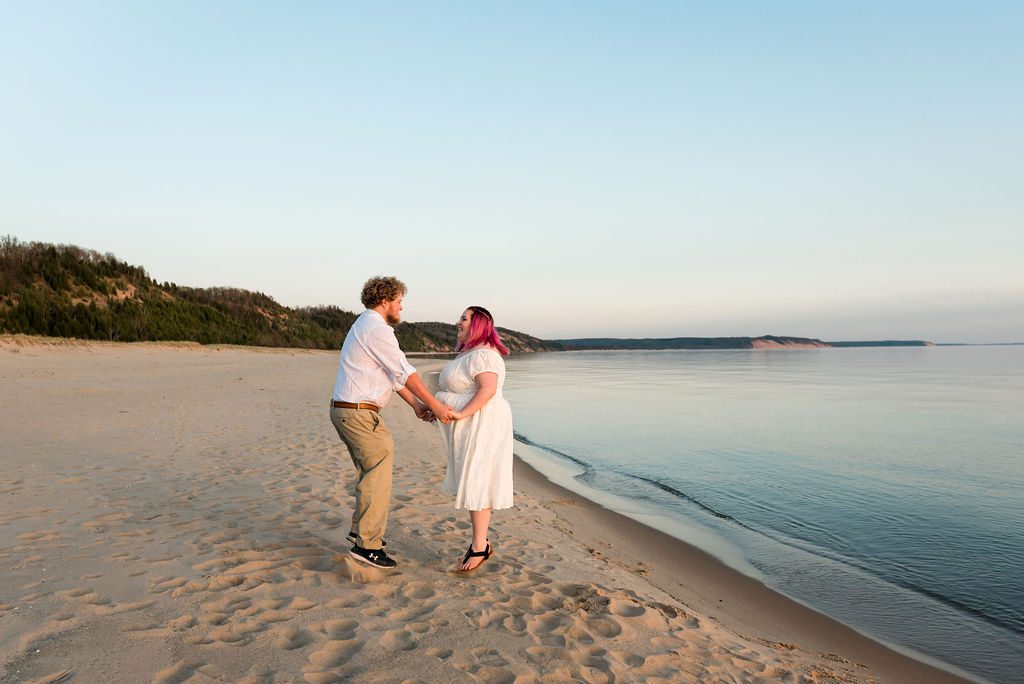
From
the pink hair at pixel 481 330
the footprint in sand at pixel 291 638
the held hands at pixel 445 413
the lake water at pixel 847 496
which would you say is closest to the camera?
the footprint in sand at pixel 291 638

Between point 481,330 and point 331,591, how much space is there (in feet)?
7.05

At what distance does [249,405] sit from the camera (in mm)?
15375

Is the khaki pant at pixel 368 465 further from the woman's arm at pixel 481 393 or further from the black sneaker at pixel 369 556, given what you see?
the woman's arm at pixel 481 393

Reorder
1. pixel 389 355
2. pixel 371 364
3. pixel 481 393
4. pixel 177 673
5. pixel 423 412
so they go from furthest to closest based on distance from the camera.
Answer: pixel 423 412 < pixel 481 393 < pixel 371 364 < pixel 389 355 < pixel 177 673

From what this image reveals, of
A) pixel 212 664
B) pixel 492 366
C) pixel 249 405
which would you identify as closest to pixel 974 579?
pixel 492 366

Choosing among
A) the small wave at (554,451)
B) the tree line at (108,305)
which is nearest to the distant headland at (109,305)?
the tree line at (108,305)

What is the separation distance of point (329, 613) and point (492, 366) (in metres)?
1.96

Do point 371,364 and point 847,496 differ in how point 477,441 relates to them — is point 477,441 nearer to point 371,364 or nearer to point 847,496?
point 371,364

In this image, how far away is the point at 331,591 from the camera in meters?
4.28

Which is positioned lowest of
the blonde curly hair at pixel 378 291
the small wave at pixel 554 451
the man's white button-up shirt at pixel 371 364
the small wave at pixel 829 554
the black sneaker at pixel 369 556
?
the small wave at pixel 829 554

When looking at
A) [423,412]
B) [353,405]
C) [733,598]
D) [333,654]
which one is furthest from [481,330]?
[733,598]

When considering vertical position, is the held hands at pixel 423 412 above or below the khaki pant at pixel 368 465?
above

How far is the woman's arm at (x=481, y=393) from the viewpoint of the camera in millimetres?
4441

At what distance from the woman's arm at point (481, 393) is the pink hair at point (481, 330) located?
→ 267 mm
